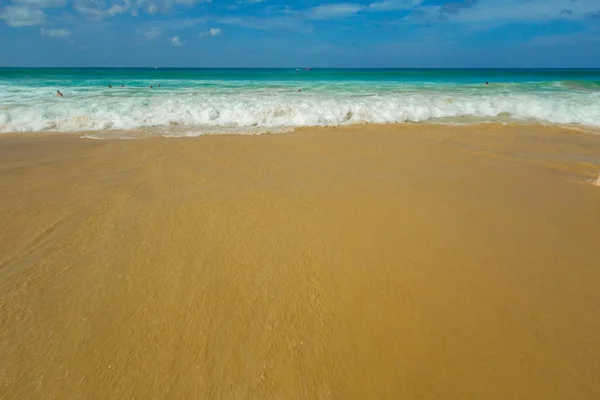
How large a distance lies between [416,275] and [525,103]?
1216cm

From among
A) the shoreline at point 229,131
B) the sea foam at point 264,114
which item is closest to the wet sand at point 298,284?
the shoreline at point 229,131

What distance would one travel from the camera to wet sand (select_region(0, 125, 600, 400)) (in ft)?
5.61

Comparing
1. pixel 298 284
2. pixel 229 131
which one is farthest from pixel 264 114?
pixel 298 284

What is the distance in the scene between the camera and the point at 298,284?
7.77ft

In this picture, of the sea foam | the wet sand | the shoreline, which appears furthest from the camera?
the sea foam

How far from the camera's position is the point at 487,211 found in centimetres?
348

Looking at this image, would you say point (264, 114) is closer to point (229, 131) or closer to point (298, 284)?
point (229, 131)

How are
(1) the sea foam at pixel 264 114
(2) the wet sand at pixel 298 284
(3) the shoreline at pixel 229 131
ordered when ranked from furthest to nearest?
(1) the sea foam at pixel 264 114 → (3) the shoreline at pixel 229 131 → (2) the wet sand at pixel 298 284

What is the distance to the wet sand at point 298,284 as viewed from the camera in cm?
171

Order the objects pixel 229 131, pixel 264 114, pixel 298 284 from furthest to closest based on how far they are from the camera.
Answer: pixel 264 114 < pixel 229 131 < pixel 298 284

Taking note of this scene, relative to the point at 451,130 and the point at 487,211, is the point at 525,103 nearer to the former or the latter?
the point at 451,130

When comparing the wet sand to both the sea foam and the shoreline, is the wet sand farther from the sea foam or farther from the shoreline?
the sea foam

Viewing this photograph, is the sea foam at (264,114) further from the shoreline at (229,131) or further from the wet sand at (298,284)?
the wet sand at (298,284)

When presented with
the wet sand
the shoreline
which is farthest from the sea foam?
the wet sand
